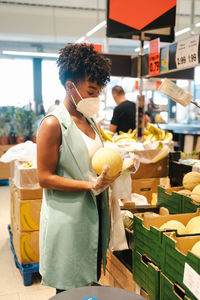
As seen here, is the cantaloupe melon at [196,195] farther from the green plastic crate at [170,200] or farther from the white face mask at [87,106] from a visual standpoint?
the white face mask at [87,106]

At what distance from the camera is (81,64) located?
1520 millimetres

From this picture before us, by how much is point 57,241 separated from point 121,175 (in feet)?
1.51

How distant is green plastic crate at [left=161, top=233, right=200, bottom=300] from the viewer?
1174 mm

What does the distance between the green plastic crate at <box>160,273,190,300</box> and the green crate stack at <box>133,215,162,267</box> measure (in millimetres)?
75

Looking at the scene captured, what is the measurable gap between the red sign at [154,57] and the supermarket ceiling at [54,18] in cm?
657

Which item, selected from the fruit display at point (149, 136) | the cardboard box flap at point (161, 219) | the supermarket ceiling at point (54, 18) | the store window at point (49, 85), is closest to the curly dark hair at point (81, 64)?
the cardboard box flap at point (161, 219)

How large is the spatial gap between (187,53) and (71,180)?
1.36 m

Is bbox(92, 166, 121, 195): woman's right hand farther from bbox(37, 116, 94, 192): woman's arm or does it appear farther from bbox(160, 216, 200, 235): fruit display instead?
bbox(160, 216, 200, 235): fruit display

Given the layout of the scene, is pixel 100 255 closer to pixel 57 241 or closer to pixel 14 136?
pixel 57 241

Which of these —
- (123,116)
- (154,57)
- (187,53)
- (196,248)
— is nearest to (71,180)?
(196,248)

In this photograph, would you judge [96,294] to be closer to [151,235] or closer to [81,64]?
[151,235]

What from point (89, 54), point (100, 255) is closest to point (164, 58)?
point (89, 54)

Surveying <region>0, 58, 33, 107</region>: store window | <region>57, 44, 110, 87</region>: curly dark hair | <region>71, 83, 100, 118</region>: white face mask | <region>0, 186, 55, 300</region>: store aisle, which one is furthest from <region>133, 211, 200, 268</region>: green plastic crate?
<region>0, 58, 33, 107</region>: store window

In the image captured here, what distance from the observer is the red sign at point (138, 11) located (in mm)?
2711
